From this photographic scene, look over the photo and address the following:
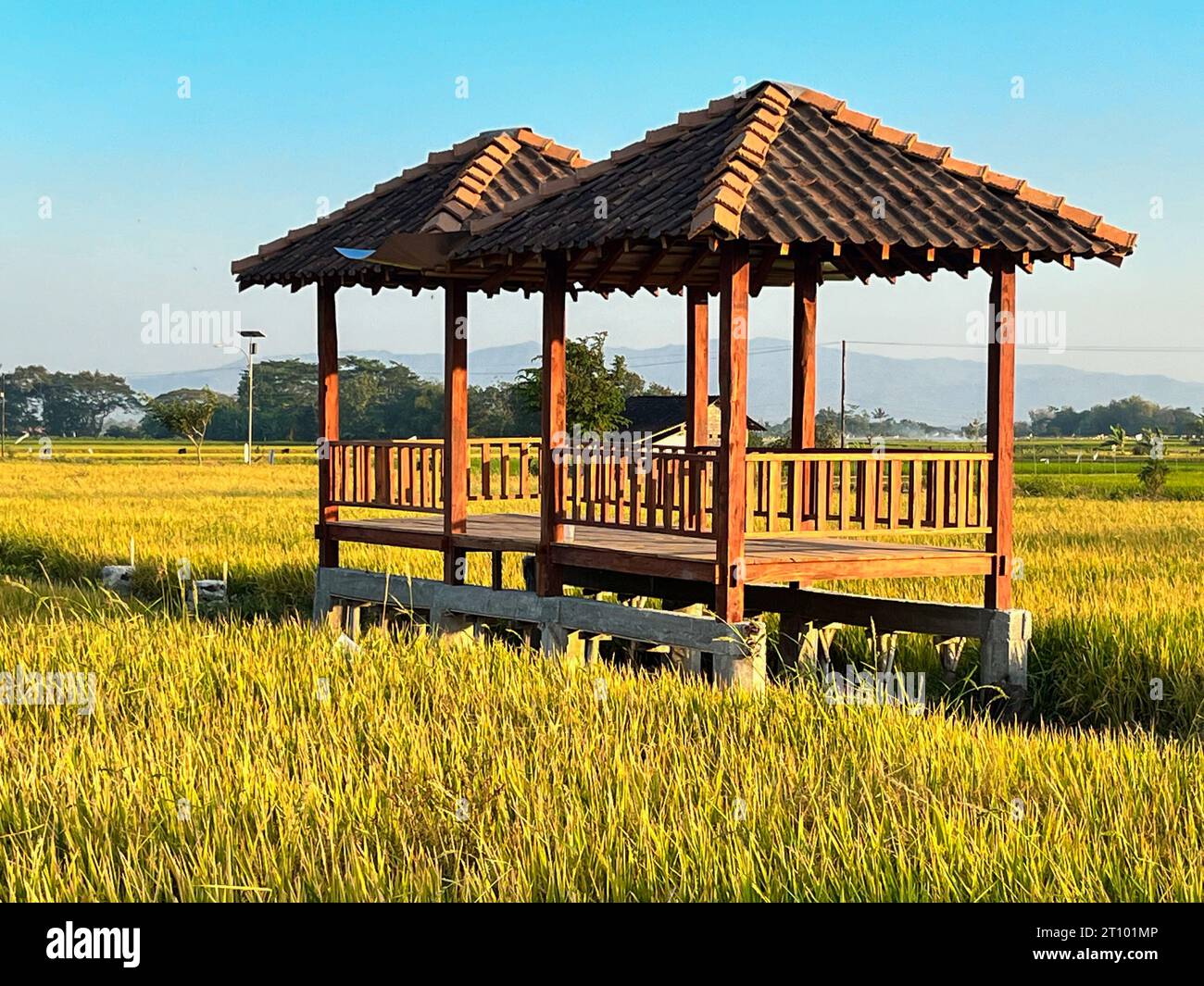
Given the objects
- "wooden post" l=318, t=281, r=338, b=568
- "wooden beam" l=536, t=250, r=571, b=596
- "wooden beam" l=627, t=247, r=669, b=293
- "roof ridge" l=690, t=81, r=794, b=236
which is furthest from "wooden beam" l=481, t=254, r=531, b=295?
"roof ridge" l=690, t=81, r=794, b=236

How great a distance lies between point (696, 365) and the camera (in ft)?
42.9

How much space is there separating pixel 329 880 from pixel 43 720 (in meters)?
3.19

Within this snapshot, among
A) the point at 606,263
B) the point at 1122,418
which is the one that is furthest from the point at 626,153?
the point at 1122,418

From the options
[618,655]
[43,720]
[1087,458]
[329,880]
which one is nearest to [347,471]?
[618,655]

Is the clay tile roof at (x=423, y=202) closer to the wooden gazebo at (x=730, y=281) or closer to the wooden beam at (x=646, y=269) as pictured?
the wooden gazebo at (x=730, y=281)

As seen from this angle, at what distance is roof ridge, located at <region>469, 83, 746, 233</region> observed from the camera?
37.2ft

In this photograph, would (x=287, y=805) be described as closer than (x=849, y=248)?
Yes

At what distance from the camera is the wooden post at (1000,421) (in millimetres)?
10422

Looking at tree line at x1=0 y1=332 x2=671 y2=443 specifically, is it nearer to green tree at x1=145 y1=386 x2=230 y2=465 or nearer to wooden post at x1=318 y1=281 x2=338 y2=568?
green tree at x1=145 y1=386 x2=230 y2=465

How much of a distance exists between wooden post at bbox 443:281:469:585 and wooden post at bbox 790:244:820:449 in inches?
103

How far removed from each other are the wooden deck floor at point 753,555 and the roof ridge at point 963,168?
7.48ft

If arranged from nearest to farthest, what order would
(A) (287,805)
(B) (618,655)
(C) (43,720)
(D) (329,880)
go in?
(D) (329,880)
(A) (287,805)
(C) (43,720)
(B) (618,655)
